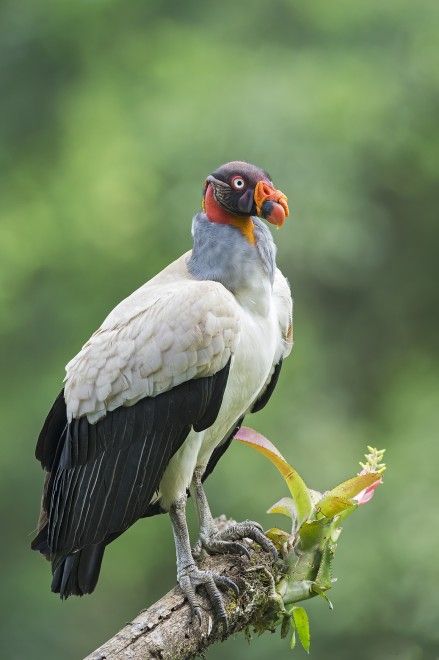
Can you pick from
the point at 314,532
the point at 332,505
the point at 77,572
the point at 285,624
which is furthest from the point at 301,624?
the point at 77,572

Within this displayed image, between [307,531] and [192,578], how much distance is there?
1.39ft

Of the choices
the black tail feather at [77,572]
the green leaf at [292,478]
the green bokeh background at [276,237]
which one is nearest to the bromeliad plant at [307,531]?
the green leaf at [292,478]

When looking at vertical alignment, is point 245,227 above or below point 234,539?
above

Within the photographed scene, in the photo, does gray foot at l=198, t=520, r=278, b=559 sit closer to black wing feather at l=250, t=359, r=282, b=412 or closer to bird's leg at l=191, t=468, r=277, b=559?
bird's leg at l=191, t=468, r=277, b=559

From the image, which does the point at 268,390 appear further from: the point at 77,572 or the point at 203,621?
the point at 203,621

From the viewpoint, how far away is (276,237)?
32.4 ft

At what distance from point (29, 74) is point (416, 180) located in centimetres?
367

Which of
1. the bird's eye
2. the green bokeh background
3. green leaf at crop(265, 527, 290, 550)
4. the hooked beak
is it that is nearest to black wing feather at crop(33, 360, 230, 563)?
green leaf at crop(265, 527, 290, 550)

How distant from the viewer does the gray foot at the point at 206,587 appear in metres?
4.51

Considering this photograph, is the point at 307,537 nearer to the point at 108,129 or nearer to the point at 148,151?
the point at 148,151

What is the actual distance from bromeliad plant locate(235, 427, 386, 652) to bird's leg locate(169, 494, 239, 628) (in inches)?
8.3

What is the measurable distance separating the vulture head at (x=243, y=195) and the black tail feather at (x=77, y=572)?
4.26 feet

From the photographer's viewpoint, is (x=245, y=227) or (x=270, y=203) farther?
(x=245, y=227)

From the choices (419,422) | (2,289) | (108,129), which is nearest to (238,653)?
(419,422)
